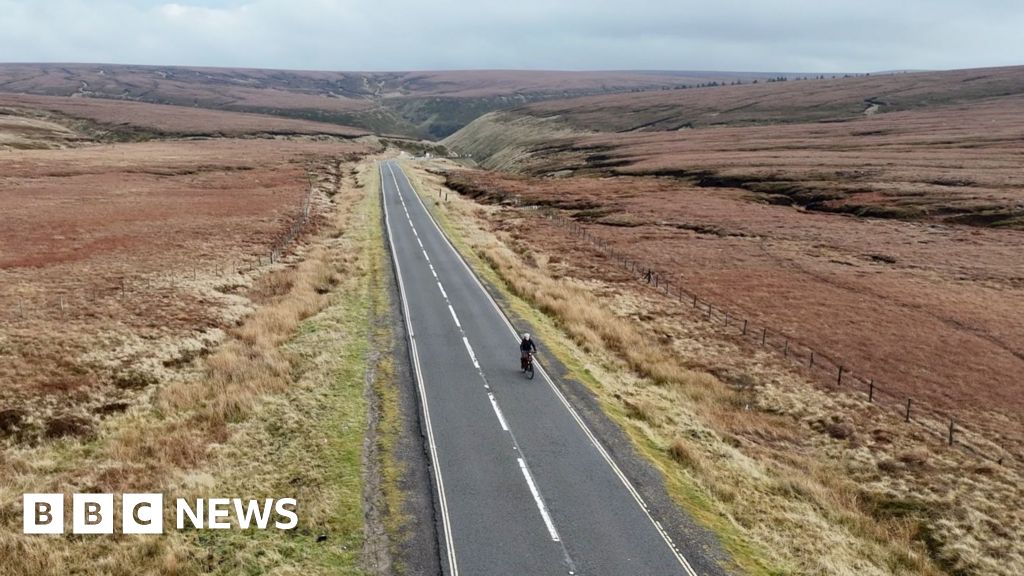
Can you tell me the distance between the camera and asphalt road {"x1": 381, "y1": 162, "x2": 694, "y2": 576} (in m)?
13.4

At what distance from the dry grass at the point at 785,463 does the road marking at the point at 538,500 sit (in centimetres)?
383

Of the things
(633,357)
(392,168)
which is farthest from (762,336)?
(392,168)

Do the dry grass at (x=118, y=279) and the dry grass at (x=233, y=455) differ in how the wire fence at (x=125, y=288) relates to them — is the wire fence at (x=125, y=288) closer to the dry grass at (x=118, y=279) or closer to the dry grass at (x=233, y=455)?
the dry grass at (x=118, y=279)

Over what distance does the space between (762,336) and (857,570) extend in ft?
70.9

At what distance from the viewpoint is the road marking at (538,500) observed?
1420 cm

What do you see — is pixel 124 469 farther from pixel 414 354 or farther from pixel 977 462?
pixel 977 462

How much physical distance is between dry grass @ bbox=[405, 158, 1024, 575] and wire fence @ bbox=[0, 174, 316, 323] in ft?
69.1

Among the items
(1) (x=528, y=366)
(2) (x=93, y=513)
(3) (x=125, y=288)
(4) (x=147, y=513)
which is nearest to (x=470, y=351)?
(1) (x=528, y=366)

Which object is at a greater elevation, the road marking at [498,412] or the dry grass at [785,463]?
the road marking at [498,412]

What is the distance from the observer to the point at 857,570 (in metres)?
14.2

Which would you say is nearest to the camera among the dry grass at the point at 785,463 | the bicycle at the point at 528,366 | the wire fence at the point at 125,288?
the dry grass at the point at 785,463

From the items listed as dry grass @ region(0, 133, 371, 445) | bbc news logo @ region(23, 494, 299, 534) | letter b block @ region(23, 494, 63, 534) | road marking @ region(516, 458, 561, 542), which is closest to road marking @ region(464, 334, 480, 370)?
road marking @ region(516, 458, 561, 542)

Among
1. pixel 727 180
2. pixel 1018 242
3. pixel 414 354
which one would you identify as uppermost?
pixel 727 180

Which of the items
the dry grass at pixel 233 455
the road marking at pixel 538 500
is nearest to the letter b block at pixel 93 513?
the dry grass at pixel 233 455
